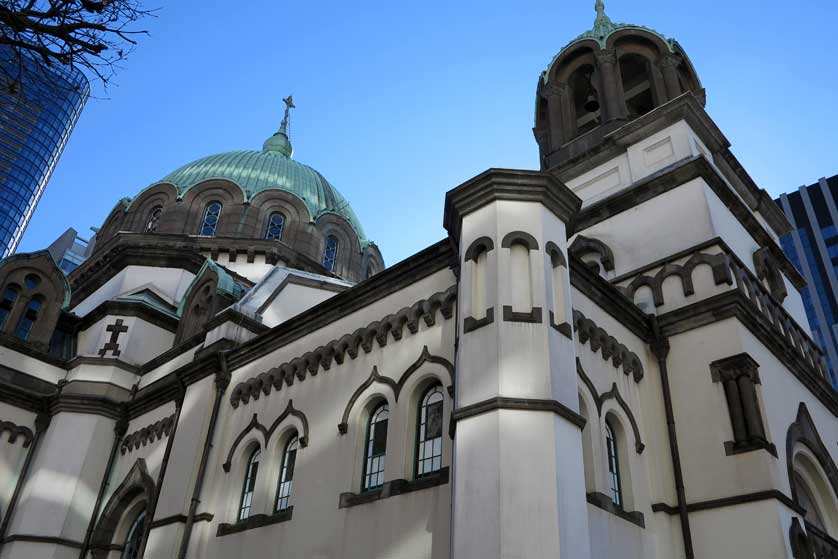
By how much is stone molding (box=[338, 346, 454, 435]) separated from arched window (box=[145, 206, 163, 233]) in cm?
1829

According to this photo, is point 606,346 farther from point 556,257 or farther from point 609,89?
point 609,89

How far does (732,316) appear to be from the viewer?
520 inches

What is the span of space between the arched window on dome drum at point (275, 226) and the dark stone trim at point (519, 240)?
1897 cm

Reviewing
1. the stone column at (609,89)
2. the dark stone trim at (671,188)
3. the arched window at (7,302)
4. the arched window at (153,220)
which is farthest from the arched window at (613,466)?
the arched window at (153,220)

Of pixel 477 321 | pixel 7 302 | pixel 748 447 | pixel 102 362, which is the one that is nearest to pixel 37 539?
pixel 102 362

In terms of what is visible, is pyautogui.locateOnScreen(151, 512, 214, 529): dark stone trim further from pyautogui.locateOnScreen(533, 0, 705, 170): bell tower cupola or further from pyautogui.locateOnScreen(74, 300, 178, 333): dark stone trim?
pyautogui.locateOnScreen(533, 0, 705, 170): bell tower cupola

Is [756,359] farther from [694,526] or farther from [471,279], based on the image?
[471,279]

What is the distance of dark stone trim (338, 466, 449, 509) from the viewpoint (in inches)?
414

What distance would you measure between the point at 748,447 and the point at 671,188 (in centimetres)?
674

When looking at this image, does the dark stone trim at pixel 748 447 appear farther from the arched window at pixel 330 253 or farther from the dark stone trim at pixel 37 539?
the arched window at pixel 330 253

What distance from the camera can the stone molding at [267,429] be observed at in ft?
44.0

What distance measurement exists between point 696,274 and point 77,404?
1672cm

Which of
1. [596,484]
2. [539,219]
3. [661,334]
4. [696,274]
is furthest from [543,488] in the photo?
[696,274]

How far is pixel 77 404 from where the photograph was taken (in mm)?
19609
